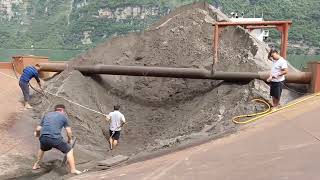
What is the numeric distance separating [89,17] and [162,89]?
104 m

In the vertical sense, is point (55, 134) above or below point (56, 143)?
above

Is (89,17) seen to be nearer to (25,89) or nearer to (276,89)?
(25,89)

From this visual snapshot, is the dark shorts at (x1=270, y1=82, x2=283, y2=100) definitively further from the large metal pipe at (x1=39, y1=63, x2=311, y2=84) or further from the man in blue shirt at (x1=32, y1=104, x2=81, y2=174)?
the man in blue shirt at (x1=32, y1=104, x2=81, y2=174)

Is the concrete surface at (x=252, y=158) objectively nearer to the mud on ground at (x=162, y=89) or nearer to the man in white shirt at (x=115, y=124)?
the mud on ground at (x=162, y=89)

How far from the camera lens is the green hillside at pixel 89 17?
81.4m

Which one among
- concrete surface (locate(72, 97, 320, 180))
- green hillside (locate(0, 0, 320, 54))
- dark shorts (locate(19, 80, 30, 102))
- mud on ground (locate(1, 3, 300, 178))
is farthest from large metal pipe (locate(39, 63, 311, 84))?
green hillside (locate(0, 0, 320, 54))

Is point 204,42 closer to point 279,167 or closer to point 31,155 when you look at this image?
point 31,155

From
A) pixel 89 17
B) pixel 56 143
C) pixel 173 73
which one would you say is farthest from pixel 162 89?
pixel 89 17

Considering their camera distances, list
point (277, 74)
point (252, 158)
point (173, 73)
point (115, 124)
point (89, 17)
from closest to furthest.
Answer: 1. point (252, 158)
2. point (277, 74)
3. point (115, 124)
4. point (173, 73)
5. point (89, 17)

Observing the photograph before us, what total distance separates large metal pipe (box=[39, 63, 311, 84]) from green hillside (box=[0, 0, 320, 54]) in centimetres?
6353

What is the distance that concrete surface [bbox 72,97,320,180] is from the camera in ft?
24.1

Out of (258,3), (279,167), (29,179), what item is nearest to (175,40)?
(29,179)

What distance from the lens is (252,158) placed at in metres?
7.94

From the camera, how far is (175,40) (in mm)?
16875
